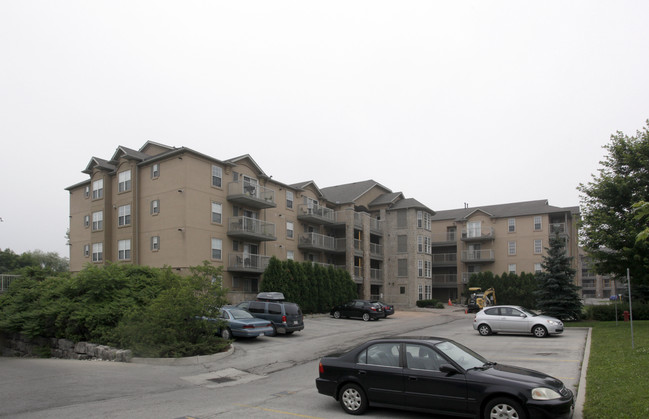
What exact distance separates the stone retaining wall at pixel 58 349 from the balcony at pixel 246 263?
13.2 m

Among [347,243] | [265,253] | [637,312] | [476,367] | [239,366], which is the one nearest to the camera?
[476,367]

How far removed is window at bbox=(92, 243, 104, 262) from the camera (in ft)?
117

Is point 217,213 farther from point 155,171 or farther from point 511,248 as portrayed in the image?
point 511,248

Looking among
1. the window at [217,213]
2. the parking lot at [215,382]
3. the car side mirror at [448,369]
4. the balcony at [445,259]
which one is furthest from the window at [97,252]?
the balcony at [445,259]

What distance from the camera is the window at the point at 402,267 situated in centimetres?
4967

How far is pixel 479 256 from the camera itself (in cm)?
5566

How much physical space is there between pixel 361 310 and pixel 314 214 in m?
11.3

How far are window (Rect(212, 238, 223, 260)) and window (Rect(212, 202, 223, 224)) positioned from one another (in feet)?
4.57

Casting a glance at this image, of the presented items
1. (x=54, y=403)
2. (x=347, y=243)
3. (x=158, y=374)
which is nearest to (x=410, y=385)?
(x=54, y=403)

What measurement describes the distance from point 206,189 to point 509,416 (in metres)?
27.9

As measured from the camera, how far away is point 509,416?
24.5 feet

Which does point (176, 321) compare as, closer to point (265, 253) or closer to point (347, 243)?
point (265, 253)

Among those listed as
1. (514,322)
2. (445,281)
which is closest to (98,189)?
(514,322)

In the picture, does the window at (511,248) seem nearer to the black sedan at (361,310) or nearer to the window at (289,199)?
the black sedan at (361,310)
